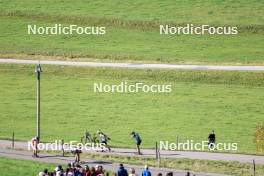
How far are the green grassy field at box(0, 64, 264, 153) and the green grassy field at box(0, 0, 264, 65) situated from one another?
6.85 meters

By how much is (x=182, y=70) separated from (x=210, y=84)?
3.57m

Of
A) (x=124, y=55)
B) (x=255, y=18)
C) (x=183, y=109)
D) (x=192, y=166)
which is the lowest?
(x=192, y=166)

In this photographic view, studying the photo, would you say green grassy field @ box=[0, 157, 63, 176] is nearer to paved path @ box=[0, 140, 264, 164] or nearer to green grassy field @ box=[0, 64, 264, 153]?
paved path @ box=[0, 140, 264, 164]

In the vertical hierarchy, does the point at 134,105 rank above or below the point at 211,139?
above

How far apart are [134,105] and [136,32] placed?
24.4 metres

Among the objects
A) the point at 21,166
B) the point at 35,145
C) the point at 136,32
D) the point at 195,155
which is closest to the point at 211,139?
the point at 195,155

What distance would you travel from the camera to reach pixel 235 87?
206ft

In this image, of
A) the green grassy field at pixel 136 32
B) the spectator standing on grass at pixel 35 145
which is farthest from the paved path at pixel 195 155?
the green grassy field at pixel 136 32

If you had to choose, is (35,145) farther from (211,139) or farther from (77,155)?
(211,139)

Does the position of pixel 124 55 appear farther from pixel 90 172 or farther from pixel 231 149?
pixel 90 172

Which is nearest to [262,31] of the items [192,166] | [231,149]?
[231,149]

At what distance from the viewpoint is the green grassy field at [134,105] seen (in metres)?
51.8

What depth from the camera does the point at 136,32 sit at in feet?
270

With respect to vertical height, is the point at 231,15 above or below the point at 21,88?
above
